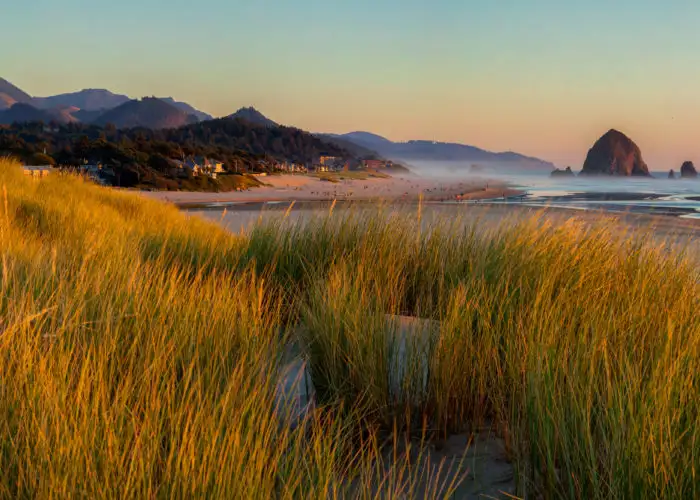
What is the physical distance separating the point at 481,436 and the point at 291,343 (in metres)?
1.22

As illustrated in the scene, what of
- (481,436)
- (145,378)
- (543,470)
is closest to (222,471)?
(145,378)

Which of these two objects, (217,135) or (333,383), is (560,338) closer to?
(333,383)

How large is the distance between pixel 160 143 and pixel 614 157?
136 m

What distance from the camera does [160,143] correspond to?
5522 centimetres

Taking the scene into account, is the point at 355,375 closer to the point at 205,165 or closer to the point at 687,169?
the point at 205,165

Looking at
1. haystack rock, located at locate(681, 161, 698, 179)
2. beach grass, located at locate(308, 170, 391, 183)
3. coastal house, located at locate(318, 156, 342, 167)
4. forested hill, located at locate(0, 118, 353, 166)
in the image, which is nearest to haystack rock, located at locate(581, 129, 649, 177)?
haystack rock, located at locate(681, 161, 698, 179)

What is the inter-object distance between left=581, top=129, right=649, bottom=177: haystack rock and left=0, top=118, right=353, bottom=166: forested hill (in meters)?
77.6

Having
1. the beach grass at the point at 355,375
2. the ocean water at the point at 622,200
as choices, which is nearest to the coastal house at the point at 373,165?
the ocean water at the point at 622,200

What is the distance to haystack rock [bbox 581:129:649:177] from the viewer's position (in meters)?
155

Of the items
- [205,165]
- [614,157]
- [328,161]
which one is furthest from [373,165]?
[614,157]

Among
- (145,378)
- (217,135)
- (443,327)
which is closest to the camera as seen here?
(145,378)

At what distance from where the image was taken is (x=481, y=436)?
2535mm

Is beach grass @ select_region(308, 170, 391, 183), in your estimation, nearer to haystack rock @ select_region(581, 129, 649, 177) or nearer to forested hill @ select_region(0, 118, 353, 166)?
forested hill @ select_region(0, 118, 353, 166)

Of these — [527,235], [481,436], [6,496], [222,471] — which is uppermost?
[527,235]
